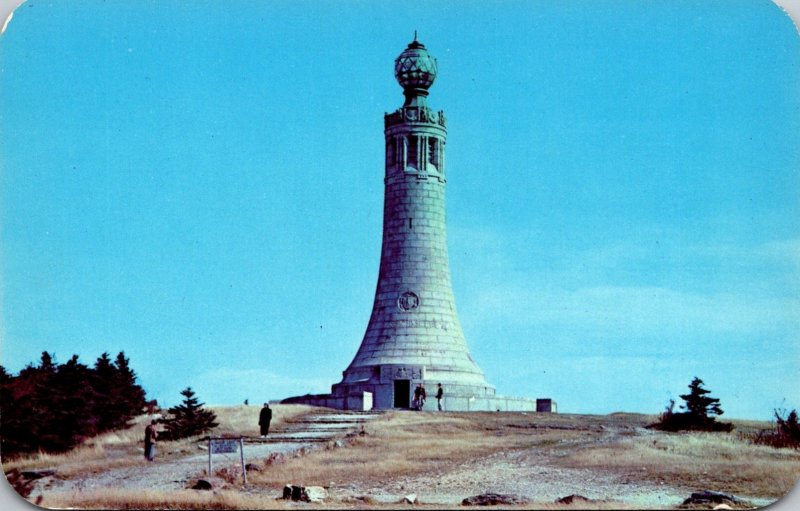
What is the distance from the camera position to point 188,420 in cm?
3919

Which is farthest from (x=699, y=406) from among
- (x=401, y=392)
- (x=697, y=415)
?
(x=401, y=392)

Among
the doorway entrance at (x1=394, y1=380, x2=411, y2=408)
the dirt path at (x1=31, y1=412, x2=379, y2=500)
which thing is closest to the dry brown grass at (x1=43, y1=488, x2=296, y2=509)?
the dirt path at (x1=31, y1=412, x2=379, y2=500)

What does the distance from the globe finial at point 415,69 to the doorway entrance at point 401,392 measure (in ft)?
40.6

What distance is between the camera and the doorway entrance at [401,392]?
171 feet

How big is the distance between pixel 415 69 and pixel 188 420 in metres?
21.6

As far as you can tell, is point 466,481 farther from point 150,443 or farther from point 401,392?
point 401,392

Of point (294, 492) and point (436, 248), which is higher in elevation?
point (436, 248)

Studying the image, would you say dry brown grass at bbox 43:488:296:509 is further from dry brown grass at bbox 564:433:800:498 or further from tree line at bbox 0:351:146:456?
dry brown grass at bbox 564:433:800:498

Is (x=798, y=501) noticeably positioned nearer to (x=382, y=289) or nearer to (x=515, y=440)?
(x=515, y=440)

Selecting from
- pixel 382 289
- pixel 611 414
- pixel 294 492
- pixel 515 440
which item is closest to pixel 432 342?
pixel 382 289

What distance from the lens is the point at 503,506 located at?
26.2 metres

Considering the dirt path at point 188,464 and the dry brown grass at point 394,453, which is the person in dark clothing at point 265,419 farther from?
the dry brown grass at point 394,453

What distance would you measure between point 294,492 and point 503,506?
4.29 metres

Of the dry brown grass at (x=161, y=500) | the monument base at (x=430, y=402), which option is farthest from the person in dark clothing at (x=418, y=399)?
the dry brown grass at (x=161, y=500)
